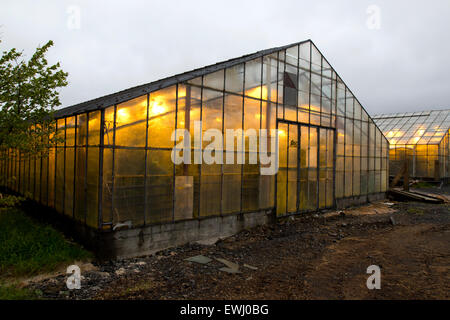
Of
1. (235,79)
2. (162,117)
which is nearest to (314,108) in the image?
(235,79)

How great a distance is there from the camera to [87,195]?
371 inches

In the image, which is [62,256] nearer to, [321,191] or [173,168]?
[173,168]

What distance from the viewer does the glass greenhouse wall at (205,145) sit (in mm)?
9156

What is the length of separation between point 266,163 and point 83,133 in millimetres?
7811

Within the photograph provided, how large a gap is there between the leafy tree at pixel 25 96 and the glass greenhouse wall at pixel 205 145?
3.17 ft

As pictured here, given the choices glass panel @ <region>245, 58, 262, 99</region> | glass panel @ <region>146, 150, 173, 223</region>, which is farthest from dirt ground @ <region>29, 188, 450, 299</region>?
glass panel @ <region>245, 58, 262, 99</region>

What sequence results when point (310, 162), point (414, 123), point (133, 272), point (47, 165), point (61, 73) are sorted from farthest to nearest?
point (414, 123), point (310, 162), point (47, 165), point (61, 73), point (133, 272)

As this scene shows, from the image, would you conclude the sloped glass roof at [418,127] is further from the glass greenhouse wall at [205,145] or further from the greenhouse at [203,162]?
the greenhouse at [203,162]

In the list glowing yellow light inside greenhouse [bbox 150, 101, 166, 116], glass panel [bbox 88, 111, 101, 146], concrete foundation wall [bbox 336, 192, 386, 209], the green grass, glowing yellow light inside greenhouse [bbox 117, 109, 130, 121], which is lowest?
the green grass

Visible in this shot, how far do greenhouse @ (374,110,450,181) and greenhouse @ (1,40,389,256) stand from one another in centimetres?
1844

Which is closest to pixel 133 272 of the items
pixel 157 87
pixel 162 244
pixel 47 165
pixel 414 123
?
pixel 162 244

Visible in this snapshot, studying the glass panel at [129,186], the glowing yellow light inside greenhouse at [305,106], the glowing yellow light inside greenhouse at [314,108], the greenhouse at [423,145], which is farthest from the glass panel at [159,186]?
the greenhouse at [423,145]

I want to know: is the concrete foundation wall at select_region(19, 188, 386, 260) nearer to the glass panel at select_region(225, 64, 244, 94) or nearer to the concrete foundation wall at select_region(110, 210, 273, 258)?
the concrete foundation wall at select_region(110, 210, 273, 258)

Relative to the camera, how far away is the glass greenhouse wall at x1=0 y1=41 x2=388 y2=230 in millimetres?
9156
